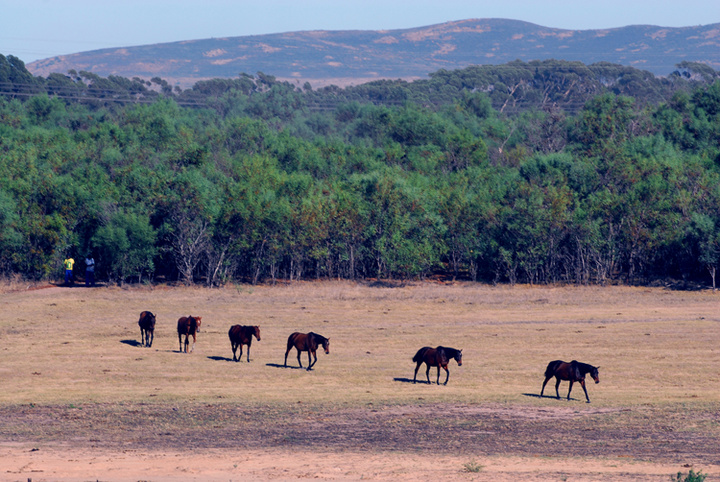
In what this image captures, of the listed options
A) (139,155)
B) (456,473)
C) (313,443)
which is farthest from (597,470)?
(139,155)

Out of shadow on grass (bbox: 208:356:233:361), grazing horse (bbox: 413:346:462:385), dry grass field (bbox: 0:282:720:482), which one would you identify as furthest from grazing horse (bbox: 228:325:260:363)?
grazing horse (bbox: 413:346:462:385)

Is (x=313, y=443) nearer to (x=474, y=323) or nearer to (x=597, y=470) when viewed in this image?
(x=597, y=470)

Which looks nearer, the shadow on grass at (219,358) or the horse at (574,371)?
the horse at (574,371)

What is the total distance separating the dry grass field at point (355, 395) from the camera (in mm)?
15102

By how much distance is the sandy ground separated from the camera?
14117 millimetres

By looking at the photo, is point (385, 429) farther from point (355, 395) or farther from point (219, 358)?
point (219, 358)

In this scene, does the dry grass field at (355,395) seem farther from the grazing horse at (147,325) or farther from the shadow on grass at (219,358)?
Result: the grazing horse at (147,325)

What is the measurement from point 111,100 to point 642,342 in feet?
385

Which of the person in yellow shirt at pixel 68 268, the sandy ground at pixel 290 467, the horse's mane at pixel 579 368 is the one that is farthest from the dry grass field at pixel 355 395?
the person in yellow shirt at pixel 68 268

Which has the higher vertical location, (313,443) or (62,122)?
(62,122)

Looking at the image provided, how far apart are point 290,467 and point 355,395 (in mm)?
6608

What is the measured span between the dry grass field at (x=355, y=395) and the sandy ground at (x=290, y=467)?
6cm

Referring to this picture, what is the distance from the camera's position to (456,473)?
14297mm

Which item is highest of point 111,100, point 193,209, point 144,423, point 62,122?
point 111,100
